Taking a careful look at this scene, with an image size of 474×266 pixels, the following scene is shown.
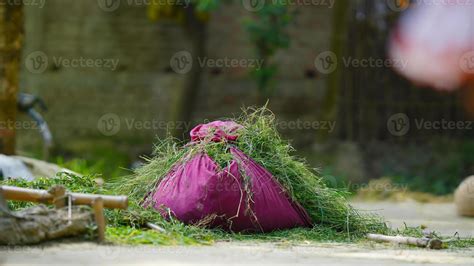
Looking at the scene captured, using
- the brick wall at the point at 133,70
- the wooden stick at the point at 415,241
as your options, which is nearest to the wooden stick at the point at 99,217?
the wooden stick at the point at 415,241

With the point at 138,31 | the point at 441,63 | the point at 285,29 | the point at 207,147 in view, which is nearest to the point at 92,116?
the point at 138,31

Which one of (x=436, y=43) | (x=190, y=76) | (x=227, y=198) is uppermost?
(x=436, y=43)

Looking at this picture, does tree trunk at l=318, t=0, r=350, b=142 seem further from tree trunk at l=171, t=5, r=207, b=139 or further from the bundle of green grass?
the bundle of green grass

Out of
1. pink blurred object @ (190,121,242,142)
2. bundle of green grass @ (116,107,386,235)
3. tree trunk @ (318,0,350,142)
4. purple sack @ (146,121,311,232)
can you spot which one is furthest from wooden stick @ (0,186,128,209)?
tree trunk @ (318,0,350,142)

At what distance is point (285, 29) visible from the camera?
46.3ft

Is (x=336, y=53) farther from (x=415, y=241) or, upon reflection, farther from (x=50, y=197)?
(x=50, y=197)

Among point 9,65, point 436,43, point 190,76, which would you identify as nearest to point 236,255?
point 9,65

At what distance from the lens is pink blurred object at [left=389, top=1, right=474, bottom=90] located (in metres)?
14.1

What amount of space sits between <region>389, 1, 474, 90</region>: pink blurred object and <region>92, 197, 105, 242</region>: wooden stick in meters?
9.11

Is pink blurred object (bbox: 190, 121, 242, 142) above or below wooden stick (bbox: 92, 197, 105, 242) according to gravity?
above

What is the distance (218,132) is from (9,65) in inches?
148

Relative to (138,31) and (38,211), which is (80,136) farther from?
(38,211)

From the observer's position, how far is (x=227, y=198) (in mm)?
6977

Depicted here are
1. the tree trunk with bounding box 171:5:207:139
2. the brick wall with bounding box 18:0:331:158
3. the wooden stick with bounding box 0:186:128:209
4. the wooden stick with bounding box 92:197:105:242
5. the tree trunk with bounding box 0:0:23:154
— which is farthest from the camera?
the brick wall with bounding box 18:0:331:158
